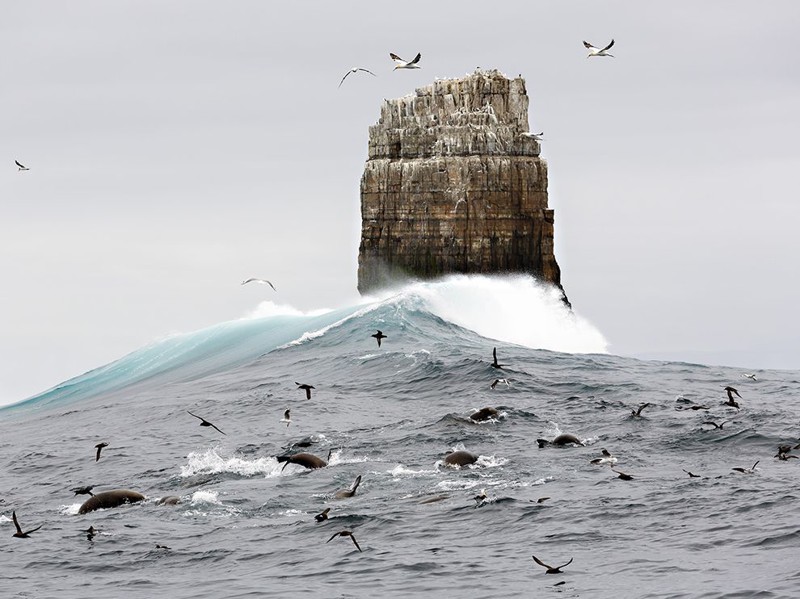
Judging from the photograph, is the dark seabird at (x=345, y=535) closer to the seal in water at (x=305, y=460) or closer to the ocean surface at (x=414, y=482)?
the ocean surface at (x=414, y=482)

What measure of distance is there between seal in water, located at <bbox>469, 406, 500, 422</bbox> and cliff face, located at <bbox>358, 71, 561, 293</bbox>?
38662 millimetres

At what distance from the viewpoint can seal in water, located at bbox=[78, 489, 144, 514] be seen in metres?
31.8

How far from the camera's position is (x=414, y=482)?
31.8 meters

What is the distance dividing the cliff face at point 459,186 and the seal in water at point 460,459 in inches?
1779

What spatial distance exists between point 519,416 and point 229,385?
58.8 feet

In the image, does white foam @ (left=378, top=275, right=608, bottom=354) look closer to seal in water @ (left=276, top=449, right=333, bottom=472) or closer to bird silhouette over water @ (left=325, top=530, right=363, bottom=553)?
seal in water @ (left=276, top=449, right=333, bottom=472)

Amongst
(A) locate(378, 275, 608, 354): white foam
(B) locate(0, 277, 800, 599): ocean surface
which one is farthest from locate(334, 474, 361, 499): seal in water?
(A) locate(378, 275, 608, 354): white foam

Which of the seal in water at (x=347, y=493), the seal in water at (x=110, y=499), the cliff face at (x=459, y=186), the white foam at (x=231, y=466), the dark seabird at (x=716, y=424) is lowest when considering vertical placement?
the seal in water at (x=110, y=499)

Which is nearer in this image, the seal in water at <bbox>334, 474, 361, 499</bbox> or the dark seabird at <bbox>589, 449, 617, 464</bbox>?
the seal in water at <bbox>334, 474, 361, 499</bbox>

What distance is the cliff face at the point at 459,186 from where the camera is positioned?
7875 centimetres

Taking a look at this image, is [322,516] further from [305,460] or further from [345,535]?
[305,460]

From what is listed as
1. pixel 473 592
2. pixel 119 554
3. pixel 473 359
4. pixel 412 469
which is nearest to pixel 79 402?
pixel 473 359

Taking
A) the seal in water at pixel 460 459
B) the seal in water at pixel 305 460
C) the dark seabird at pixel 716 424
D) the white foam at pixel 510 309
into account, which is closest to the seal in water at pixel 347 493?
the seal in water at pixel 460 459

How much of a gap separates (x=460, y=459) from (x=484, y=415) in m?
6.57
